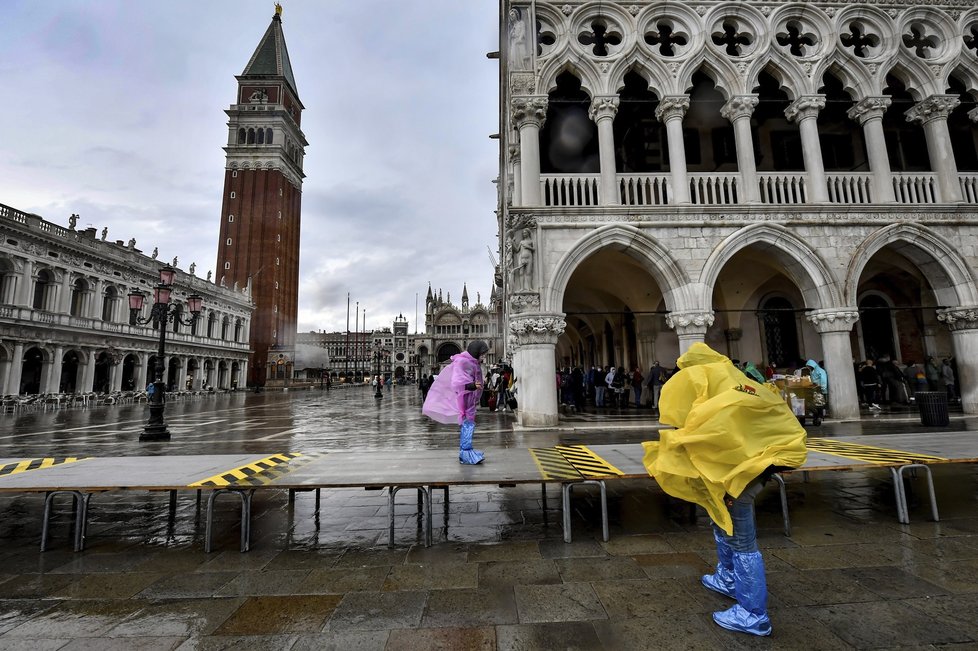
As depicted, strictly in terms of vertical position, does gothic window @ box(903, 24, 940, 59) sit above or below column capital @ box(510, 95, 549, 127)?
above

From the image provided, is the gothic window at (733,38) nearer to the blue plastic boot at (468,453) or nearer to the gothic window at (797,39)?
the gothic window at (797,39)

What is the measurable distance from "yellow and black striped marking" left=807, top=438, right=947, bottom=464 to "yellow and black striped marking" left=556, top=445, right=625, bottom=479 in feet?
8.49

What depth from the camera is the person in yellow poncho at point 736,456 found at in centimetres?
250

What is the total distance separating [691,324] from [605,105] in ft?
21.0

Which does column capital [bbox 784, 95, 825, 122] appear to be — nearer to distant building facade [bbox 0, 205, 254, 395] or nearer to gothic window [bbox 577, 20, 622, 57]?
gothic window [bbox 577, 20, 622, 57]

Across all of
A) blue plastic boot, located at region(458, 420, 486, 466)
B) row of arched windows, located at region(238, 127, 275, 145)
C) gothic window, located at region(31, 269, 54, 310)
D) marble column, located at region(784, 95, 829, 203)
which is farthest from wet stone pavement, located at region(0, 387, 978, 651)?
row of arched windows, located at region(238, 127, 275, 145)

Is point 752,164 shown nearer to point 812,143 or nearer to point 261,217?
point 812,143

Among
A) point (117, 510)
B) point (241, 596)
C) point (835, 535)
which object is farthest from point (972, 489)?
point (117, 510)

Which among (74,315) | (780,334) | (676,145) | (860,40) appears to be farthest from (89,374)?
(860,40)

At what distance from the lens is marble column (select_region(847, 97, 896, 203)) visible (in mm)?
11984

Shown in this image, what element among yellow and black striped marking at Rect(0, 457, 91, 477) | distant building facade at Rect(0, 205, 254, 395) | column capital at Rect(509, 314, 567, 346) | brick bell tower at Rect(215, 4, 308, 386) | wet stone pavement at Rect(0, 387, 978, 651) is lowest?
wet stone pavement at Rect(0, 387, 978, 651)

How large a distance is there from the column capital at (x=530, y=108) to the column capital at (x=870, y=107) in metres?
8.92

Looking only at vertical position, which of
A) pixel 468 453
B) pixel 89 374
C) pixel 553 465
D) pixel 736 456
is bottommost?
pixel 553 465

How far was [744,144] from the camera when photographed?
12.2m
